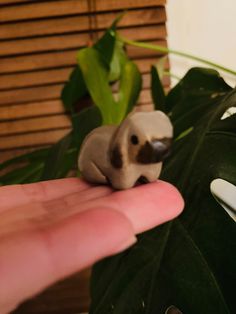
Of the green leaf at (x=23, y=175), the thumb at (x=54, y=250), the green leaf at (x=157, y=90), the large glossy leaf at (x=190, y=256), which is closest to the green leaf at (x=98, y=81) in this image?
the green leaf at (x=157, y=90)

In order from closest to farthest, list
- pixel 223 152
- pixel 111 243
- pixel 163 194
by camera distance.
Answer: pixel 111 243, pixel 163 194, pixel 223 152

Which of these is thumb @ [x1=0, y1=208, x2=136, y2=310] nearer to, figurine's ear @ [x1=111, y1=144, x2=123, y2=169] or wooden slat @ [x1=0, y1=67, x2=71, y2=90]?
figurine's ear @ [x1=111, y1=144, x2=123, y2=169]

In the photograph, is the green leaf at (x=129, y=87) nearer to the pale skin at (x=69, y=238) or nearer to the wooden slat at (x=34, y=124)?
the wooden slat at (x=34, y=124)

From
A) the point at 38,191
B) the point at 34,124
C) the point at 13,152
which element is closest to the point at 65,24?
the point at 34,124

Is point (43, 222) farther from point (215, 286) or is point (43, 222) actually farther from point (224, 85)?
point (224, 85)

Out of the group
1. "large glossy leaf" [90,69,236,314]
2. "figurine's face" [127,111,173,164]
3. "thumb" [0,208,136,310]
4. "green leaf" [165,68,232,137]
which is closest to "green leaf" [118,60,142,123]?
"green leaf" [165,68,232,137]

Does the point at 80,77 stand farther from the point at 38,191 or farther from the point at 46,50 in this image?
the point at 38,191

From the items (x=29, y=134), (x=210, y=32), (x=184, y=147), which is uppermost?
(x=210, y=32)

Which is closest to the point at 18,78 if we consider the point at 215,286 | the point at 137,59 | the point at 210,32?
the point at 137,59
